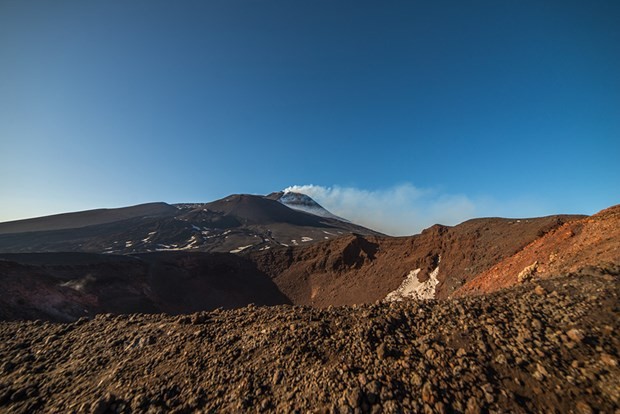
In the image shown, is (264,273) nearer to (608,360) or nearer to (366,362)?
(366,362)

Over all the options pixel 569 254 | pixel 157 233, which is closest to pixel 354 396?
pixel 569 254

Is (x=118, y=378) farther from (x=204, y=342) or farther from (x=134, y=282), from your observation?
(x=134, y=282)

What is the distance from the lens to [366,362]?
3910 mm

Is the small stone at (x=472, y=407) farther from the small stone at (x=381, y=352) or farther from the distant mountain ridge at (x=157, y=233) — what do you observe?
the distant mountain ridge at (x=157, y=233)

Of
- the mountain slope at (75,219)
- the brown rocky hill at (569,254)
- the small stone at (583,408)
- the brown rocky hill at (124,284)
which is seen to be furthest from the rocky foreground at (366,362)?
the mountain slope at (75,219)

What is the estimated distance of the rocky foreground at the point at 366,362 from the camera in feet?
10.7

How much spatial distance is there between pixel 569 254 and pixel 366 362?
11698 mm

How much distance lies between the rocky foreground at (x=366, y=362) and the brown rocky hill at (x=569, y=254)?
2.51 metres

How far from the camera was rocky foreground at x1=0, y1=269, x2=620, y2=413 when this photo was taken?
3258mm

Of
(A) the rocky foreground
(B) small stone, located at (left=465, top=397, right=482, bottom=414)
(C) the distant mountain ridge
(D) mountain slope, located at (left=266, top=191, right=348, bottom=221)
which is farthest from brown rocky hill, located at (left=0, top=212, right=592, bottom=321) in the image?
(D) mountain slope, located at (left=266, top=191, right=348, bottom=221)

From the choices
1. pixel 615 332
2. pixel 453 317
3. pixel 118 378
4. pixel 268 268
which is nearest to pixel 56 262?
pixel 268 268

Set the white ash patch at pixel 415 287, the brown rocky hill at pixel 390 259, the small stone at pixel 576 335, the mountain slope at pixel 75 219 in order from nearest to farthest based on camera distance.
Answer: the small stone at pixel 576 335 < the brown rocky hill at pixel 390 259 < the white ash patch at pixel 415 287 < the mountain slope at pixel 75 219

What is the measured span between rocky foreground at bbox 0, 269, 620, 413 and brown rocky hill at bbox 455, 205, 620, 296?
2511 mm

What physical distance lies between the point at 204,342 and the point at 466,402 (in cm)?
438
